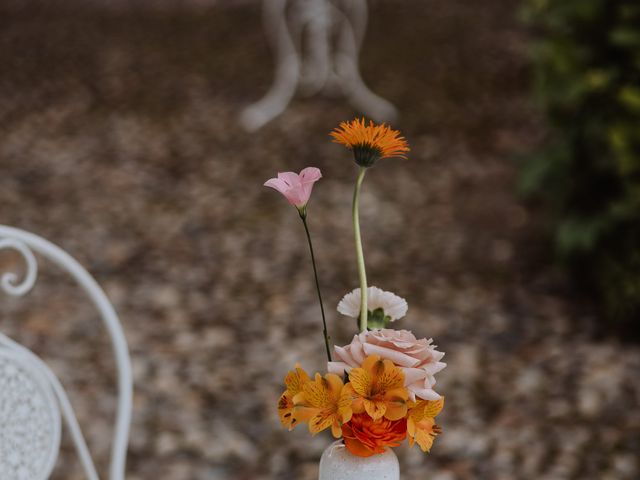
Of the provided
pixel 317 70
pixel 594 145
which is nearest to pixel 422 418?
pixel 594 145

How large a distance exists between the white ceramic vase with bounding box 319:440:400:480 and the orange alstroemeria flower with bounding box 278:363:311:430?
0.06 meters

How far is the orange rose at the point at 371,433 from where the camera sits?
87cm

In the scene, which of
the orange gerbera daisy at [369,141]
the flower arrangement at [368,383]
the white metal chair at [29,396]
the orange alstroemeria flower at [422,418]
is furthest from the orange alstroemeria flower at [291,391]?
the white metal chair at [29,396]

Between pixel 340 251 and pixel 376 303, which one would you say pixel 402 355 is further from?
pixel 340 251

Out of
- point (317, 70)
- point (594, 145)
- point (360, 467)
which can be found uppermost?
point (317, 70)

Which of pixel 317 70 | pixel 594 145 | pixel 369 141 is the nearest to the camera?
pixel 369 141

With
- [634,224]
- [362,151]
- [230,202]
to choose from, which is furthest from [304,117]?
[362,151]

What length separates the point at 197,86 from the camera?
21.6ft

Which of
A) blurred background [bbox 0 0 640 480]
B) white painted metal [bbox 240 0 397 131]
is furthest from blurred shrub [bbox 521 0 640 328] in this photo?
white painted metal [bbox 240 0 397 131]

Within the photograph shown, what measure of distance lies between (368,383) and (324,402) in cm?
5

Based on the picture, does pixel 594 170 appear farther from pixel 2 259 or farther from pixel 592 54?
pixel 2 259

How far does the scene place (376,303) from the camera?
0.95 meters

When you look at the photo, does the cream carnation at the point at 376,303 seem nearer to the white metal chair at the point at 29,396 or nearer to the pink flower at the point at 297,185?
the pink flower at the point at 297,185

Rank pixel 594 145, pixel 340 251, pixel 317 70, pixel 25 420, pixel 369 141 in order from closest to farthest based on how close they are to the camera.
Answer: pixel 369 141
pixel 25 420
pixel 594 145
pixel 340 251
pixel 317 70
